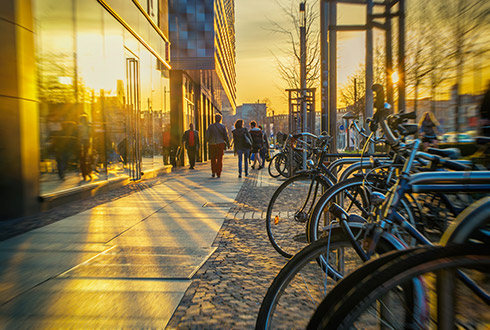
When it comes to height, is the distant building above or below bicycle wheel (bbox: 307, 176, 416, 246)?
above

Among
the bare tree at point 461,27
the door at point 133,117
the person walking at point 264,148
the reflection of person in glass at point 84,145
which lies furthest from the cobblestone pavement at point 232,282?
the person walking at point 264,148

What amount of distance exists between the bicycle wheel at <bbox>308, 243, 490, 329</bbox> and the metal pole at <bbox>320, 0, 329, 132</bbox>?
6.35m

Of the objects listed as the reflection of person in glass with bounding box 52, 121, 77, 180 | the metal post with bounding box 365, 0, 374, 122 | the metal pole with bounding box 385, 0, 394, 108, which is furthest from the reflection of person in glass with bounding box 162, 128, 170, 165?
the metal pole with bounding box 385, 0, 394, 108

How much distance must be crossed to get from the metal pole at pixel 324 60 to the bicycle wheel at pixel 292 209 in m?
3.76

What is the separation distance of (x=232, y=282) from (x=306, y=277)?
1.83m

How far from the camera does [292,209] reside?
427cm

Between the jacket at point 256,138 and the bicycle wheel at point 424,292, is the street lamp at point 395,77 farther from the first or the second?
the jacket at point 256,138

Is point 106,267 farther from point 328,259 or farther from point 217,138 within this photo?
point 217,138

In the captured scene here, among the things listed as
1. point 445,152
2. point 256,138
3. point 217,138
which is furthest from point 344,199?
point 256,138

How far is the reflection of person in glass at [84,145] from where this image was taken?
8683 mm

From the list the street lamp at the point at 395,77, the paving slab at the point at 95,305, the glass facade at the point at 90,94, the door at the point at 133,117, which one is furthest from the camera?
the door at the point at 133,117

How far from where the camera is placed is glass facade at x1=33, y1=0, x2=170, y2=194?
23.9 ft

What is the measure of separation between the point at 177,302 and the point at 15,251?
2314 mm

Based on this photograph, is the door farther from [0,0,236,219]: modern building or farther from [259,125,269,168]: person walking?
[259,125,269,168]: person walking
